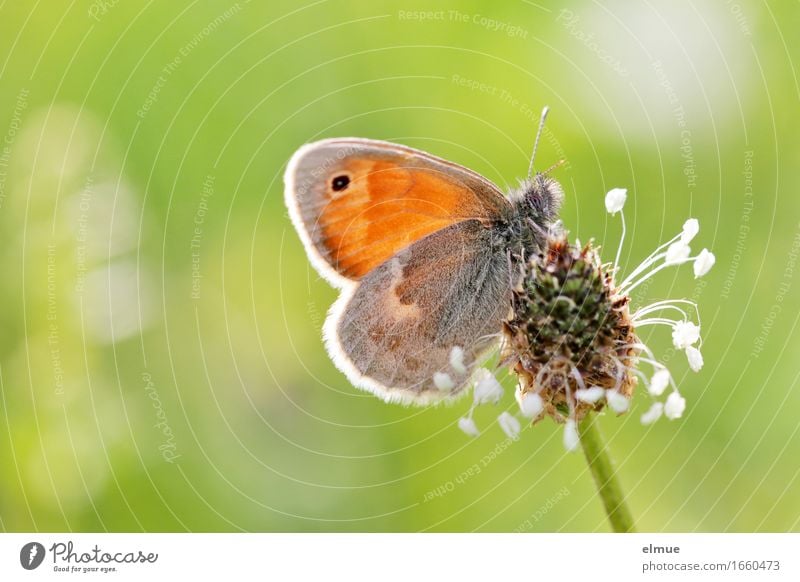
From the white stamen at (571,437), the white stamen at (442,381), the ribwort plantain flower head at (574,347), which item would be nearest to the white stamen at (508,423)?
the ribwort plantain flower head at (574,347)

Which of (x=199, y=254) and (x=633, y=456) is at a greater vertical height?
(x=199, y=254)

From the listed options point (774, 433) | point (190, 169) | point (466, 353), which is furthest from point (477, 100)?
point (774, 433)

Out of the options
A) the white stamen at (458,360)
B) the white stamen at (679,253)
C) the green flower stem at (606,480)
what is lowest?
the green flower stem at (606,480)

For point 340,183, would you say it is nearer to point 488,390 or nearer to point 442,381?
point 442,381

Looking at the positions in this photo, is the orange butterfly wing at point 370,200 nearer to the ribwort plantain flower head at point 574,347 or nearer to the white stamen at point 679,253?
the ribwort plantain flower head at point 574,347
